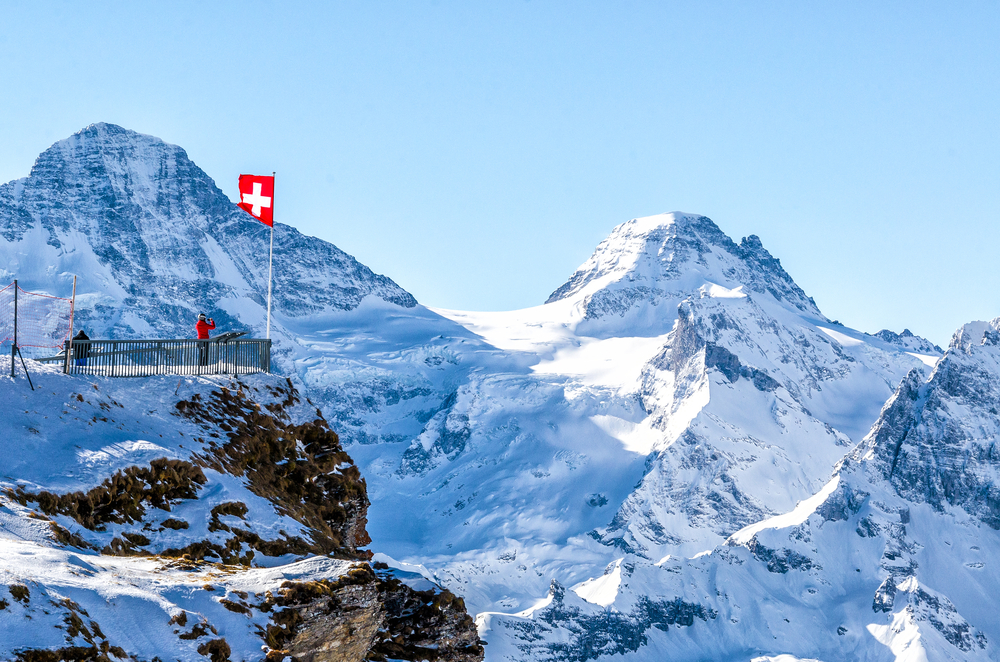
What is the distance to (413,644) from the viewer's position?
95.0 ft

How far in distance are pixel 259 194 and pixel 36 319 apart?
12.2 meters

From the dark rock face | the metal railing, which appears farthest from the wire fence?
the dark rock face

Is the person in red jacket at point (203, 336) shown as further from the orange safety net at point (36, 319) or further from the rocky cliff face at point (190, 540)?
the orange safety net at point (36, 319)

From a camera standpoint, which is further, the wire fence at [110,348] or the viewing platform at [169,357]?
the viewing platform at [169,357]

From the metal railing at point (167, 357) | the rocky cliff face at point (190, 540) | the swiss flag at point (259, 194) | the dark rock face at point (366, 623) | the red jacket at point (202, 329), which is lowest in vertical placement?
the dark rock face at point (366, 623)

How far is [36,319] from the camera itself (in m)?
39.4

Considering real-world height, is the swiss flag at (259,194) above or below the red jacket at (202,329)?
above

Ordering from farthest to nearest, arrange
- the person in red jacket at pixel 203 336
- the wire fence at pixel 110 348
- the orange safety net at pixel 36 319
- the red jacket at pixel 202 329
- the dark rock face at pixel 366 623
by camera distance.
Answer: the red jacket at pixel 202 329
the person in red jacket at pixel 203 336
the wire fence at pixel 110 348
the orange safety net at pixel 36 319
the dark rock face at pixel 366 623

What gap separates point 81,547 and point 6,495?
2.27 metres

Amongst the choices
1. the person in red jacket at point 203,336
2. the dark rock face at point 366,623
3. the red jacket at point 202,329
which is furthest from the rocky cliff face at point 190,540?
the red jacket at point 202,329

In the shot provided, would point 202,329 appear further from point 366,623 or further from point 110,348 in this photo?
point 366,623

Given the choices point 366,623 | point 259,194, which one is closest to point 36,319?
point 259,194

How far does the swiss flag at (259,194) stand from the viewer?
1924 inches

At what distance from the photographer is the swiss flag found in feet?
160
